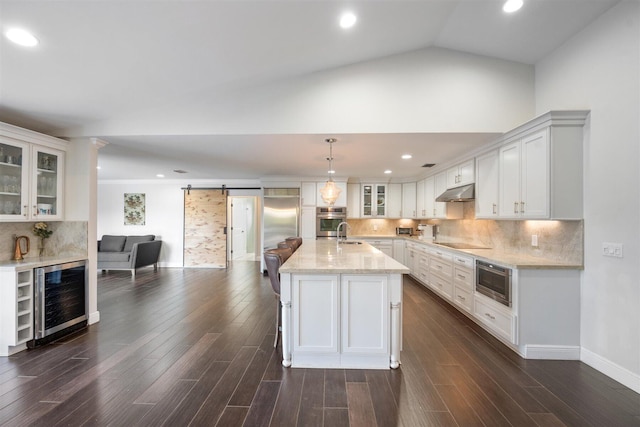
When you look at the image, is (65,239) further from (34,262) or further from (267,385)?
(267,385)

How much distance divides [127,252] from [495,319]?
7.44m

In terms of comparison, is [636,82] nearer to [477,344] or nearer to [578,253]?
[578,253]

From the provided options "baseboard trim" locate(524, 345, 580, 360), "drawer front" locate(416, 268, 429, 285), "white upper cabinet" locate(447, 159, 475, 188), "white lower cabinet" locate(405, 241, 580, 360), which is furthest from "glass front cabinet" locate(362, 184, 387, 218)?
"baseboard trim" locate(524, 345, 580, 360)

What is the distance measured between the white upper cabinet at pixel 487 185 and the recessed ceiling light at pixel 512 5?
155cm

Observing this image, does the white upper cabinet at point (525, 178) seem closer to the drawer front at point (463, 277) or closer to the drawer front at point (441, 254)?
the drawer front at point (463, 277)

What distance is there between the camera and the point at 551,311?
2738 millimetres

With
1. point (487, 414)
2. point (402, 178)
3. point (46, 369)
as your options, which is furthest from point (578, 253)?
point (46, 369)

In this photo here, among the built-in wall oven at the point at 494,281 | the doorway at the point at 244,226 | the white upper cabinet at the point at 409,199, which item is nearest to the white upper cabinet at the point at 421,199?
the white upper cabinet at the point at 409,199

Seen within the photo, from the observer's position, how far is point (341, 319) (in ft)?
8.32

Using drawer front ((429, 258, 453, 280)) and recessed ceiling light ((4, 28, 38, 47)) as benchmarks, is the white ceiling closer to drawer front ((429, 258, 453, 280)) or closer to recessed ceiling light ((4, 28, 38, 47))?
recessed ceiling light ((4, 28, 38, 47))

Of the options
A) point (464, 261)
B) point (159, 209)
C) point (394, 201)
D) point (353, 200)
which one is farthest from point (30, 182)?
point (394, 201)

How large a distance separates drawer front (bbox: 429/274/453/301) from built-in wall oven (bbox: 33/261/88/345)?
4854mm

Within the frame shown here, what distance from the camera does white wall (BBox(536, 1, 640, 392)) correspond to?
2242 mm

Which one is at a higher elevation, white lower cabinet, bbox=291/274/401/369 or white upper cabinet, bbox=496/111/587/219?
white upper cabinet, bbox=496/111/587/219
